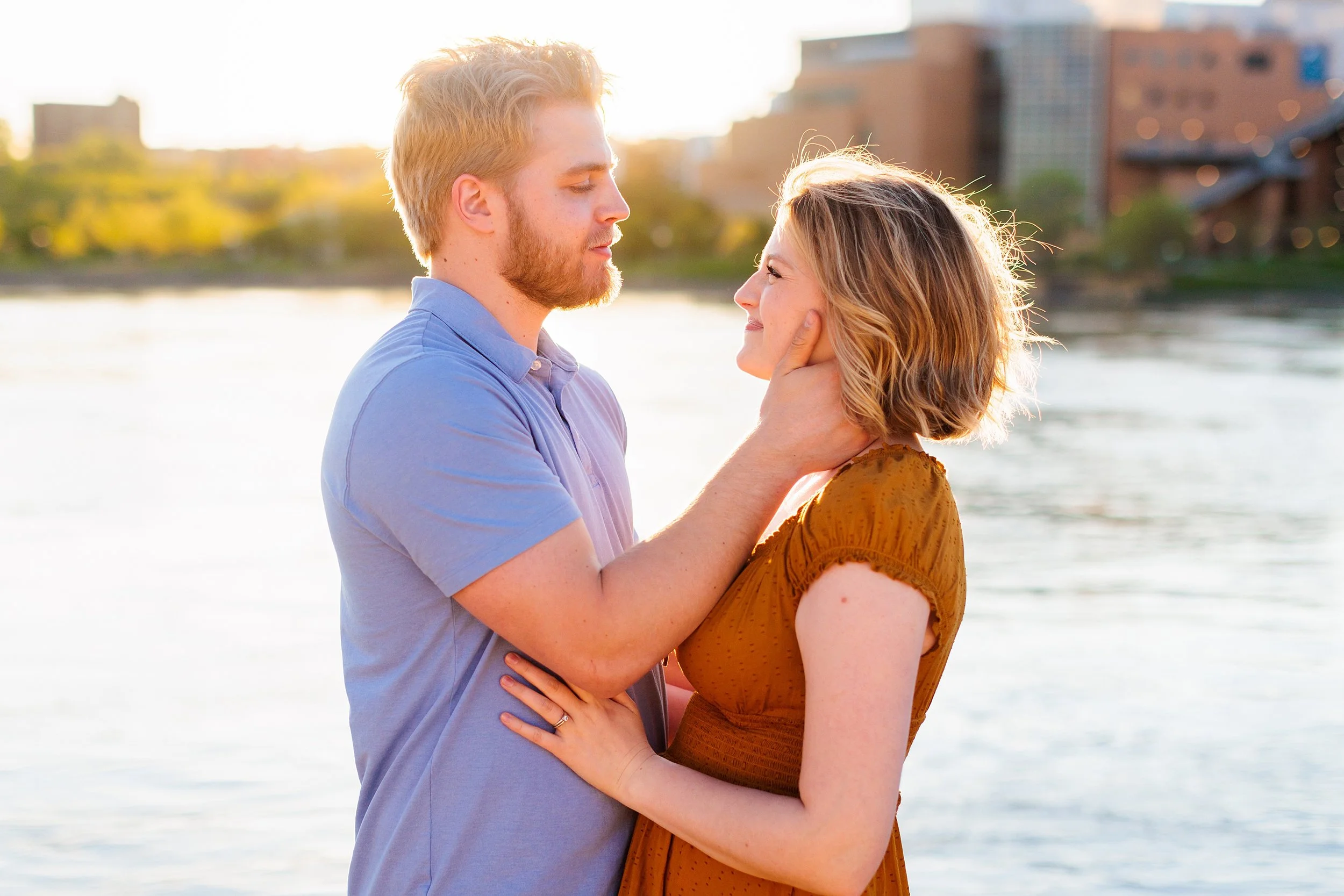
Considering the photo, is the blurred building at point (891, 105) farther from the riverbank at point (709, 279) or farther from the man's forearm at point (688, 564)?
the man's forearm at point (688, 564)

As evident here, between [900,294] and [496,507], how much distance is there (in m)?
0.60

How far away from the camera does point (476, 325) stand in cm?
202

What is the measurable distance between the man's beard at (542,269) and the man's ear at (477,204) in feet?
0.06

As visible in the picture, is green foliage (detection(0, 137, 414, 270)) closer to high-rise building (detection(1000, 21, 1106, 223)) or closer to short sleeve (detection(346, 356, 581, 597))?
high-rise building (detection(1000, 21, 1106, 223))

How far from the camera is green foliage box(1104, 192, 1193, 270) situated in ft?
202

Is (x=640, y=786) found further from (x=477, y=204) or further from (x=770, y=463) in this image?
(x=477, y=204)

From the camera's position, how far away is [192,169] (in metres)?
135

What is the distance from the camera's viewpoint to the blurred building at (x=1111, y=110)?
225 feet

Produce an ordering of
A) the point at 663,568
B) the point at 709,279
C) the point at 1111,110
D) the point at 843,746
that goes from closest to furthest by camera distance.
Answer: the point at 843,746 < the point at 663,568 < the point at 1111,110 < the point at 709,279

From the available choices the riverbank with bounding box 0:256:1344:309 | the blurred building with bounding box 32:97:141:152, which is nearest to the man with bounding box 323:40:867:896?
the riverbank with bounding box 0:256:1344:309

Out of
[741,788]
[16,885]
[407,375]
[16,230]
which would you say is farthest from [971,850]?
[16,230]

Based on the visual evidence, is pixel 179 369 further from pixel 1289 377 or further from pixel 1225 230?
pixel 1225 230

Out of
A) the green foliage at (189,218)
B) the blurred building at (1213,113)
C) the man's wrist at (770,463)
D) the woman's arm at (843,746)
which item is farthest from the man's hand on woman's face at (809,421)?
the green foliage at (189,218)

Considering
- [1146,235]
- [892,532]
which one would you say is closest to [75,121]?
[1146,235]
